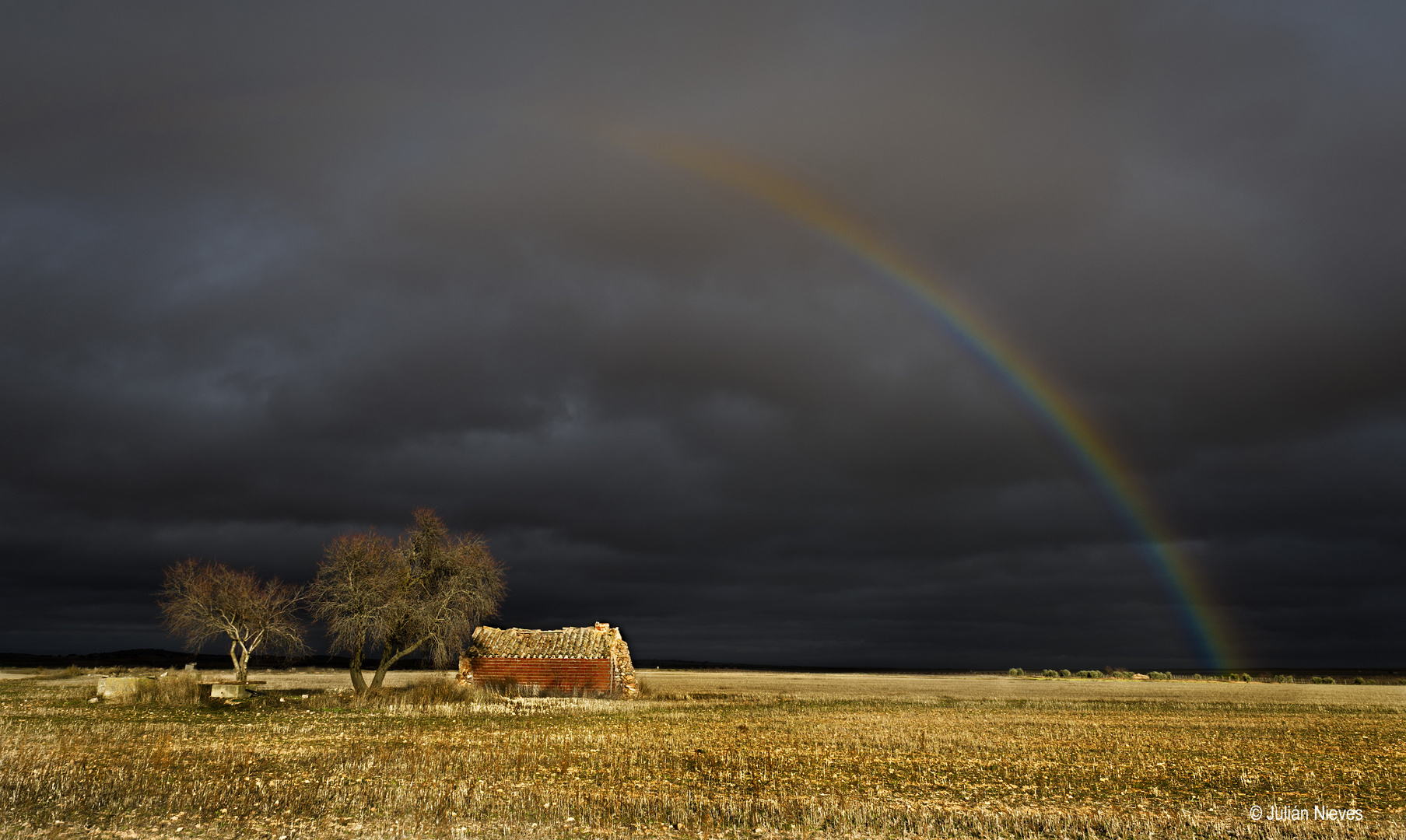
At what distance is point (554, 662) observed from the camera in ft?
194

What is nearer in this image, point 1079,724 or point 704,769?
point 704,769

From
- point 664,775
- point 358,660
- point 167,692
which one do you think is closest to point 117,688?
point 167,692

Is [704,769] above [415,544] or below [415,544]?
below

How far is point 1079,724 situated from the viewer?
36.6 m

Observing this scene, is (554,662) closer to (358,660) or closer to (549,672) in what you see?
(549,672)

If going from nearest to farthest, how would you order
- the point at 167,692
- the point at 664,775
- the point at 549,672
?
the point at 664,775 → the point at 167,692 → the point at 549,672

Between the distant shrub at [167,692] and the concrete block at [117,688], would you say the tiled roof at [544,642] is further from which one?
the concrete block at [117,688]

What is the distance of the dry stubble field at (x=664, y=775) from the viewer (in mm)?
15523

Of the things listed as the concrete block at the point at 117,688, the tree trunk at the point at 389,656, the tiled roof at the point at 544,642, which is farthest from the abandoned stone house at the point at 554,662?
the concrete block at the point at 117,688

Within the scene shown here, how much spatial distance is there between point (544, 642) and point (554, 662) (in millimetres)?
2071

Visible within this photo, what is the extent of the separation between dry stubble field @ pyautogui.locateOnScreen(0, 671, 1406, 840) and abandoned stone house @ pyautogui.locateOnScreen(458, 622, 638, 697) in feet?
64.0

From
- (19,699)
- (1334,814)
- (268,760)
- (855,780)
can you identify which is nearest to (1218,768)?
(1334,814)

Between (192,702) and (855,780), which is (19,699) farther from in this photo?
(855,780)

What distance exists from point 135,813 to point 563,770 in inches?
350
